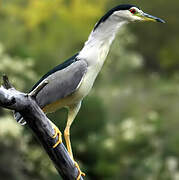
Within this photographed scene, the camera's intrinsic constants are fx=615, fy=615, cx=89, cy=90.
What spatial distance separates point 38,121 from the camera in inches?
157

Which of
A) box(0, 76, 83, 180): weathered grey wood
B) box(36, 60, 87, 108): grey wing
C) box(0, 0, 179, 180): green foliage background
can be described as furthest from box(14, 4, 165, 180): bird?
box(0, 0, 179, 180): green foliage background

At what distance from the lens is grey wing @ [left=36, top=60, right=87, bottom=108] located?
438 cm

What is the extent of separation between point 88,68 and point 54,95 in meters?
0.31

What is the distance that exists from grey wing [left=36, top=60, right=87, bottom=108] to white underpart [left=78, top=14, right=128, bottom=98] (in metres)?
0.04

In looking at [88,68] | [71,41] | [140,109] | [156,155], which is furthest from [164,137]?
[88,68]

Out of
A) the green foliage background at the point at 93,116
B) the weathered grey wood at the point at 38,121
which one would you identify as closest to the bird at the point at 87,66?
the weathered grey wood at the point at 38,121

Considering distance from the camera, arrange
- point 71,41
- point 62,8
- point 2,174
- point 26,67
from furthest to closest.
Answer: point 62,8 < point 71,41 < point 26,67 < point 2,174

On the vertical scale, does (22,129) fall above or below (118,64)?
above

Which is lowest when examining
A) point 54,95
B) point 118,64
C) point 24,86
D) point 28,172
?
point 118,64

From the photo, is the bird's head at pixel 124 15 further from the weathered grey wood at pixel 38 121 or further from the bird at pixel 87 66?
the weathered grey wood at pixel 38 121

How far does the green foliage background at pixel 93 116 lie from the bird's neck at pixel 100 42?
806cm

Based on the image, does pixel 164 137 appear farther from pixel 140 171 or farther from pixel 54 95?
pixel 54 95

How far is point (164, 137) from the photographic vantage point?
16.5 m

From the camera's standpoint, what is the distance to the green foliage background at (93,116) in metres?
13.2
